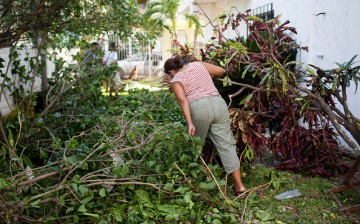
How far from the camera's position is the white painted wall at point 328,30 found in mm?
5746

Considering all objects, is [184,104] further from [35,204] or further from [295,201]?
[35,204]

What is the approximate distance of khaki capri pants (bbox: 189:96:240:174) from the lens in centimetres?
442

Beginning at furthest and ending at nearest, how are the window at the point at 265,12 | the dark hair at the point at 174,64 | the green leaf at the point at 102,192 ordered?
the window at the point at 265,12 < the dark hair at the point at 174,64 < the green leaf at the point at 102,192

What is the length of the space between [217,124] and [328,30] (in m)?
3.03

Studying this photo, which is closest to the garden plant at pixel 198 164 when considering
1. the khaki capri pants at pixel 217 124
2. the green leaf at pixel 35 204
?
the green leaf at pixel 35 204

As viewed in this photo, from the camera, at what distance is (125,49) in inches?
952

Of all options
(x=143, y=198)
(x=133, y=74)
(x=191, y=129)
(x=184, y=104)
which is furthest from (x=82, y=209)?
(x=133, y=74)

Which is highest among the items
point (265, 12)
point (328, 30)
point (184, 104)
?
point (265, 12)

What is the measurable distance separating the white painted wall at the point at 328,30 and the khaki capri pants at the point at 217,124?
2.25 metres

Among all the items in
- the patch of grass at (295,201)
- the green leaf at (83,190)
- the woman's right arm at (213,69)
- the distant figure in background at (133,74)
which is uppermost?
the woman's right arm at (213,69)

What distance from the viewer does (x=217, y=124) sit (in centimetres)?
449

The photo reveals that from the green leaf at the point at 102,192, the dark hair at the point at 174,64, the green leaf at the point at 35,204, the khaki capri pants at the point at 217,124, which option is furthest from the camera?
the dark hair at the point at 174,64

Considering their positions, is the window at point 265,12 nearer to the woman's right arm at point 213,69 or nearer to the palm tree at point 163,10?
the woman's right arm at point 213,69

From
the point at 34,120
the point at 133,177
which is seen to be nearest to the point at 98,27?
the point at 34,120
